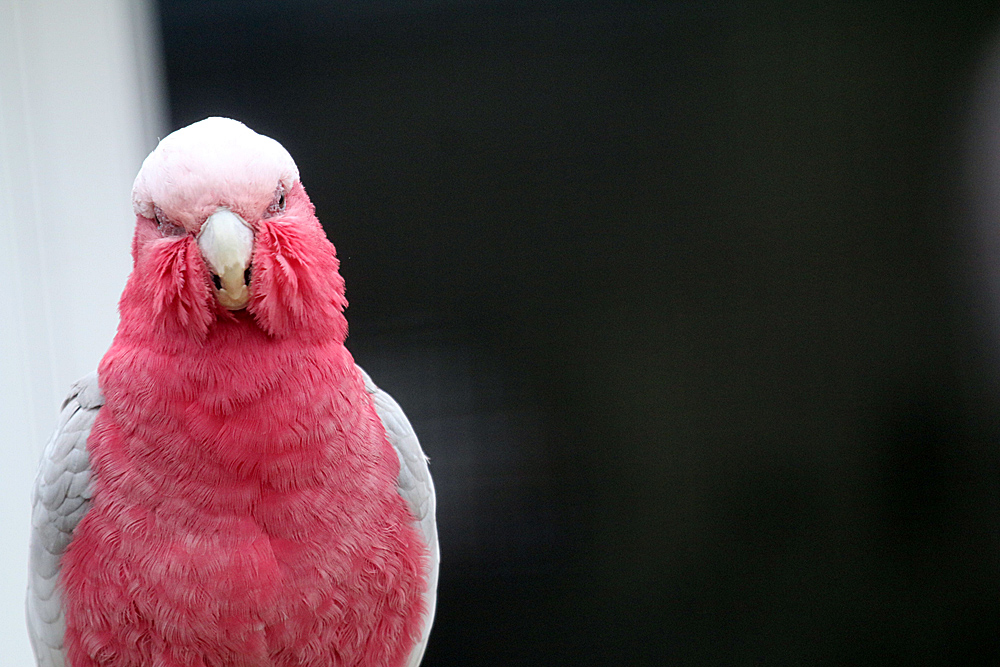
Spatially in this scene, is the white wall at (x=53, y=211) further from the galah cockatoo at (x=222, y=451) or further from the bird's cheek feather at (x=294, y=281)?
the bird's cheek feather at (x=294, y=281)

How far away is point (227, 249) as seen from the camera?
1.38 feet

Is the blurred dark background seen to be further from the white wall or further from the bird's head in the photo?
the bird's head

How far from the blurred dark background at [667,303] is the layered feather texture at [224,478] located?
0.55 m

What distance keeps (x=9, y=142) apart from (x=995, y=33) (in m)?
1.31

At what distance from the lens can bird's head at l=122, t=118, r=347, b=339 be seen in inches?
16.8

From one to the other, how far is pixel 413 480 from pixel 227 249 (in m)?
0.25

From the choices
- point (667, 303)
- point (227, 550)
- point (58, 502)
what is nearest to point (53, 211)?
point (58, 502)

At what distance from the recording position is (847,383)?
3.68 ft

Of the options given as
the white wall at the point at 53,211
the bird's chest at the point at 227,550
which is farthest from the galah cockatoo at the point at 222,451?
the white wall at the point at 53,211

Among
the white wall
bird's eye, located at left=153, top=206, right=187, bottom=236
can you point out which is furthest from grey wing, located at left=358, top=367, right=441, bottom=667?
the white wall

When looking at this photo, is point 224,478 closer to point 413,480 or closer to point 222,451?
point 222,451

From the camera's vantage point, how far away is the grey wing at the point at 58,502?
1.65 ft

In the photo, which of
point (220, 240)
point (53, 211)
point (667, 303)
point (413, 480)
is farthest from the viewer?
point (667, 303)

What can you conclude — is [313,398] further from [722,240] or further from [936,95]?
[936,95]
